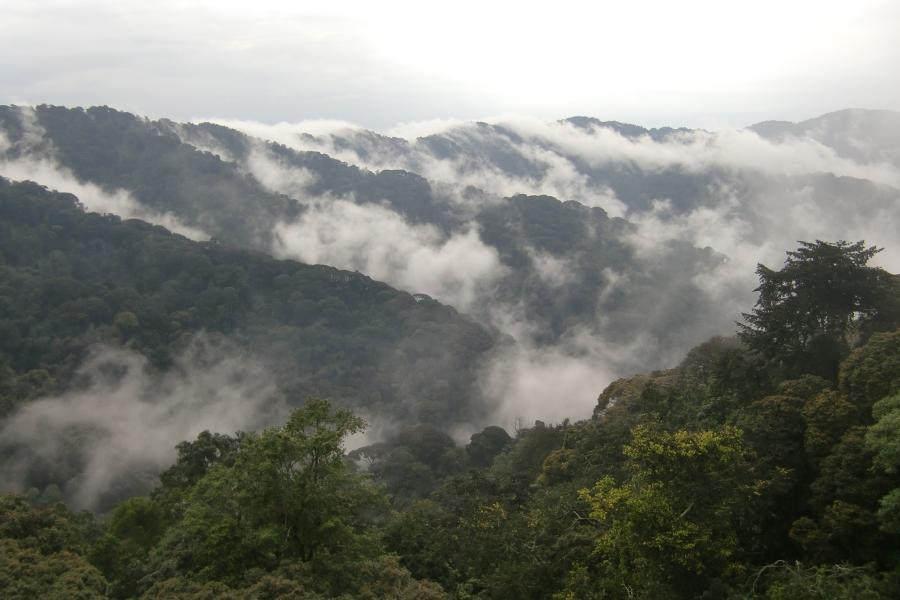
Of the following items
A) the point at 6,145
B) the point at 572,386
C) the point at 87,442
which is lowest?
the point at 572,386

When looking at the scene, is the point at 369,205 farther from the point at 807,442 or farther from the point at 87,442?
the point at 807,442

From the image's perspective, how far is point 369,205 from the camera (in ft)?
566

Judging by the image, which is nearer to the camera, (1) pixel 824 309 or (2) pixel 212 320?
(1) pixel 824 309

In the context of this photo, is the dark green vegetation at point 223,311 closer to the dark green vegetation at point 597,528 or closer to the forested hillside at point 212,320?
the forested hillside at point 212,320

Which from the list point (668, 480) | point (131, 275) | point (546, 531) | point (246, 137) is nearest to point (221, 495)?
point (546, 531)

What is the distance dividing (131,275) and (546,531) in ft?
313

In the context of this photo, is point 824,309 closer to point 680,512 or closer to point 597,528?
point 597,528

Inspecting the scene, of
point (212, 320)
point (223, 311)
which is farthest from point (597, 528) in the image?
point (223, 311)

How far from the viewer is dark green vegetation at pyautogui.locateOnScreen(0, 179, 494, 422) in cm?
8619

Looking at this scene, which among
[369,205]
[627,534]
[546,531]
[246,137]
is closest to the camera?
[627,534]

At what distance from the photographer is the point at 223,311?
98875 mm

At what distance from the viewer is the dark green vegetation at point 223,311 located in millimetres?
86188

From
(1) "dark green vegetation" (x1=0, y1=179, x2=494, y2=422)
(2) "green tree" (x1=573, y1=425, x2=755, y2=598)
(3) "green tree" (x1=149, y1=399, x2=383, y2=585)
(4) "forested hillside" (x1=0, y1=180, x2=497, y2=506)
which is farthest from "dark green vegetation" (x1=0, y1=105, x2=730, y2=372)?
(3) "green tree" (x1=149, y1=399, x2=383, y2=585)

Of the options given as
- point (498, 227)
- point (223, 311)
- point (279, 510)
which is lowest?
point (223, 311)
